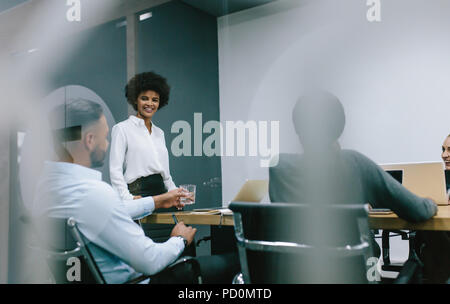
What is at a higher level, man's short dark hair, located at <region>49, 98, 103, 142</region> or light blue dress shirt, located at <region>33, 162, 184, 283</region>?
man's short dark hair, located at <region>49, 98, 103, 142</region>

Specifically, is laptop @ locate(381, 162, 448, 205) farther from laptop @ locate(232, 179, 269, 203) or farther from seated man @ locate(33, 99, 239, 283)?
seated man @ locate(33, 99, 239, 283)

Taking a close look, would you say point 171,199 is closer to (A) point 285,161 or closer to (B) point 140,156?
(B) point 140,156

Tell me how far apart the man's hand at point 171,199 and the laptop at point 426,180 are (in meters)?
1.04

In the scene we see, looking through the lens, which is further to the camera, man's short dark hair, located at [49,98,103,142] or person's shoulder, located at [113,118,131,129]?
person's shoulder, located at [113,118,131,129]

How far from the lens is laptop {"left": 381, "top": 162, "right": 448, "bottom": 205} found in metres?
1.76

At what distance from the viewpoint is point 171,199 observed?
6.04 feet

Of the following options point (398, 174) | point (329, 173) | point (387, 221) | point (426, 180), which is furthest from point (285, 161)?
point (426, 180)

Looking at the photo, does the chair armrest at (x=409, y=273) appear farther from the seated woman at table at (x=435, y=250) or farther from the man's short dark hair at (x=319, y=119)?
the seated woman at table at (x=435, y=250)

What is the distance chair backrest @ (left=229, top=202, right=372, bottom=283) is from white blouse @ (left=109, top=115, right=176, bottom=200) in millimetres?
1130

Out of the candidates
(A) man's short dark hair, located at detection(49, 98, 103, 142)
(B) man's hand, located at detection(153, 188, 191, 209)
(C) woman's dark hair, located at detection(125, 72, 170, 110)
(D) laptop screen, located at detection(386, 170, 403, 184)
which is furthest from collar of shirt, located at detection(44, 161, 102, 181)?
(D) laptop screen, located at detection(386, 170, 403, 184)

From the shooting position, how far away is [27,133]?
194cm

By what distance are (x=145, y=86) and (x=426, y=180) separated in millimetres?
1861
